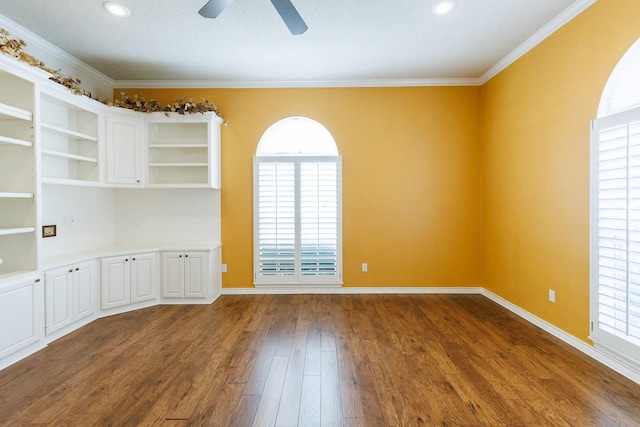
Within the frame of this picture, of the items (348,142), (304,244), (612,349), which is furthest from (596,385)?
(348,142)

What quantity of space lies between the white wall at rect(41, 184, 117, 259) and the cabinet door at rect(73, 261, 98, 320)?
1.43 ft

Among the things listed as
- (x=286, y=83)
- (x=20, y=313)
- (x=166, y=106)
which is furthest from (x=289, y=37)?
(x=20, y=313)

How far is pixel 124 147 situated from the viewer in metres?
3.98

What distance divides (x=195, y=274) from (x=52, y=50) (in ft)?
9.85

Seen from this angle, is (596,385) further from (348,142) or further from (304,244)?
(348,142)

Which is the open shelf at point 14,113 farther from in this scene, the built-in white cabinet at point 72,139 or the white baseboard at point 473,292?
the white baseboard at point 473,292

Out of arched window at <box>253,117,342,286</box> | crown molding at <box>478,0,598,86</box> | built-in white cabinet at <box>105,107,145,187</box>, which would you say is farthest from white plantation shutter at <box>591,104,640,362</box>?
built-in white cabinet at <box>105,107,145,187</box>

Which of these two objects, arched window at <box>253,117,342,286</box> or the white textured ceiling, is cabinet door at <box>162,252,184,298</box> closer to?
arched window at <box>253,117,342,286</box>

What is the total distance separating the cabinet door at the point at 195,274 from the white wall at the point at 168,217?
1.19 ft

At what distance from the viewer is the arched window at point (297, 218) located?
4.43 m

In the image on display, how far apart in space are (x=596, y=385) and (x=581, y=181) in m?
1.63

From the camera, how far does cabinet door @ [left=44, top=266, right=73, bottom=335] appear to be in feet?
9.62

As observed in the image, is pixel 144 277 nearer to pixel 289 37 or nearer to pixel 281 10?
pixel 289 37

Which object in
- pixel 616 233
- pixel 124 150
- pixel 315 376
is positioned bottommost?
pixel 315 376
